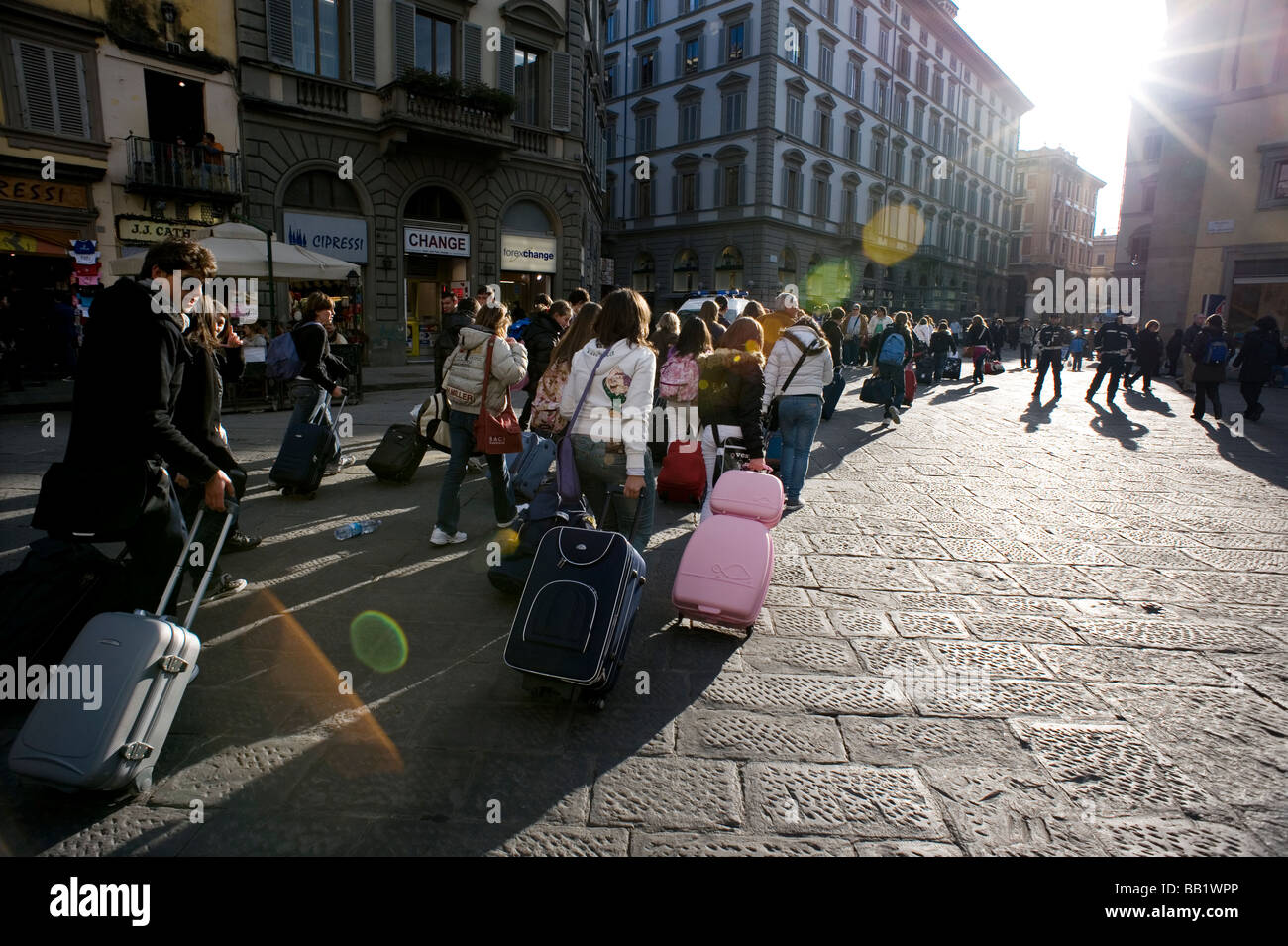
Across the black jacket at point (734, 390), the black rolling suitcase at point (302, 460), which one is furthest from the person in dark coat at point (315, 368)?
the black jacket at point (734, 390)

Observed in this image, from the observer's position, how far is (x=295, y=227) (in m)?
17.6

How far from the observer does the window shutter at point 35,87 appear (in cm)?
1410

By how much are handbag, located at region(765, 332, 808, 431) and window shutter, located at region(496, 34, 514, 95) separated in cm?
Result: 1766

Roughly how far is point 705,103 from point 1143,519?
36.3 meters

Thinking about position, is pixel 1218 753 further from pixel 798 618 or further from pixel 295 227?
pixel 295 227

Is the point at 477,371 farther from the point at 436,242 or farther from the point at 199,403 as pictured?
the point at 436,242

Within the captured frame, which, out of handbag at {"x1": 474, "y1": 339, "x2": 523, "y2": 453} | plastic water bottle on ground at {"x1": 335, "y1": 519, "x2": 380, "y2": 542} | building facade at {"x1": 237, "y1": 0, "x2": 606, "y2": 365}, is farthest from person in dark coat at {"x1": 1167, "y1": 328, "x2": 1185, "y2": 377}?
plastic water bottle on ground at {"x1": 335, "y1": 519, "x2": 380, "y2": 542}

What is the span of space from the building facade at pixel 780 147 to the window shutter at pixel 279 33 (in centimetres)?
2270

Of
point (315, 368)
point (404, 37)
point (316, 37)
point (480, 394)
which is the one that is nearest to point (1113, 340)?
point (480, 394)

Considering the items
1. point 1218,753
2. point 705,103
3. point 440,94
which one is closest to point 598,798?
point 1218,753

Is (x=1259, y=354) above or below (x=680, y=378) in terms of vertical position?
above

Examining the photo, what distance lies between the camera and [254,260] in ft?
36.4

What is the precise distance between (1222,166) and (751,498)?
85.0 feet

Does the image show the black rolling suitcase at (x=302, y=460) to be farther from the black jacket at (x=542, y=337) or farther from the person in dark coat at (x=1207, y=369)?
the person in dark coat at (x=1207, y=369)
